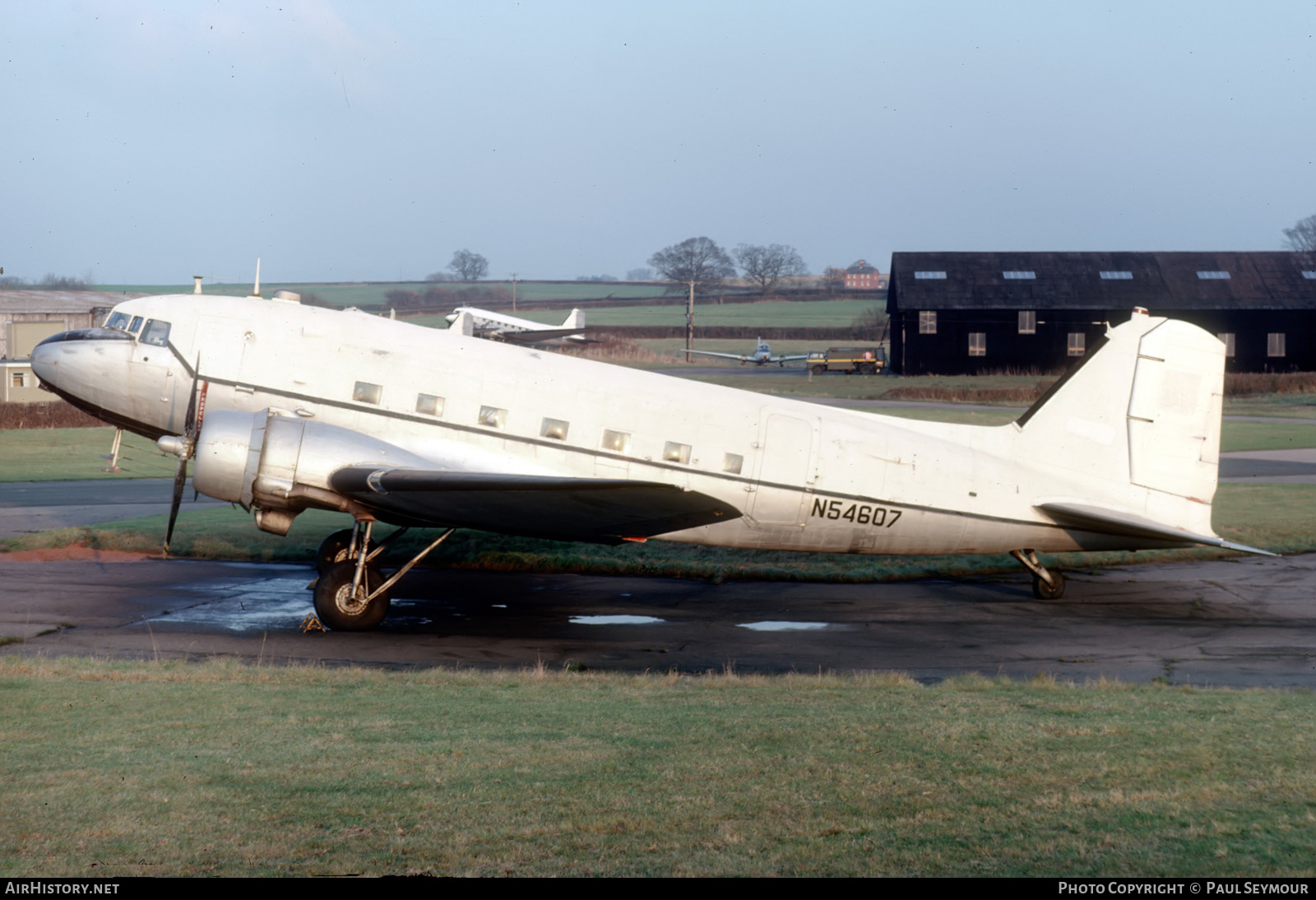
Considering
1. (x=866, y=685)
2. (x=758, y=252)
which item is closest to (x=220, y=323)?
(x=866, y=685)

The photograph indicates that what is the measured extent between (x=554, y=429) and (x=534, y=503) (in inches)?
90.9

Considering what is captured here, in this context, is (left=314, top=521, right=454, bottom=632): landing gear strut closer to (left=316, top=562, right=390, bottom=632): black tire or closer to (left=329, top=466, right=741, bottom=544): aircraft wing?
(left=316, top=562, right=390, bottom=632): black tire

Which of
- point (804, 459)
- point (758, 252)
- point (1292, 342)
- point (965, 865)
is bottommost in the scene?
point (965, 865)

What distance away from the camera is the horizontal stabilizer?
16.3m

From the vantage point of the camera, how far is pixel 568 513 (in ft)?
46.2

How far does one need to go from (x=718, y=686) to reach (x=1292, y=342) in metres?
72.9

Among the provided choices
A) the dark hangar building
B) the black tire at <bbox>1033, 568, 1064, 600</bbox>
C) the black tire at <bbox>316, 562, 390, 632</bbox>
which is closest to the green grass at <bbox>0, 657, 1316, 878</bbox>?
the black tire at <bbox>316, 562, 390, 632</bbox>

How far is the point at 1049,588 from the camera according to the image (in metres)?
17.4

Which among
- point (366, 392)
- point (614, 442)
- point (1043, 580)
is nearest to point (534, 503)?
point (614, 442)

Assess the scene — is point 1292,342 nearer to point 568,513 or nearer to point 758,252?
point 568,513

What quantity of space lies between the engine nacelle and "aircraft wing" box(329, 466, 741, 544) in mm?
302

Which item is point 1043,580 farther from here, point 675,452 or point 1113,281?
point 1113,281

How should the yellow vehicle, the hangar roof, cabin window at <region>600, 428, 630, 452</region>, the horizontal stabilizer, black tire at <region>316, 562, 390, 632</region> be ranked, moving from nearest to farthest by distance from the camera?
black tire at <region>316, 562, 390, 632</region>, cabin window at <region>600, 428, 630, 452</region>, the horizontal stabilizer, the hangar roof, the yellow vehicle

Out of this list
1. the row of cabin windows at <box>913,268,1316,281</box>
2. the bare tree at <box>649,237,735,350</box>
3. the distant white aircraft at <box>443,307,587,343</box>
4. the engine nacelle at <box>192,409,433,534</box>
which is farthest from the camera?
the bare tree at <box>649,237,735,350</box>
